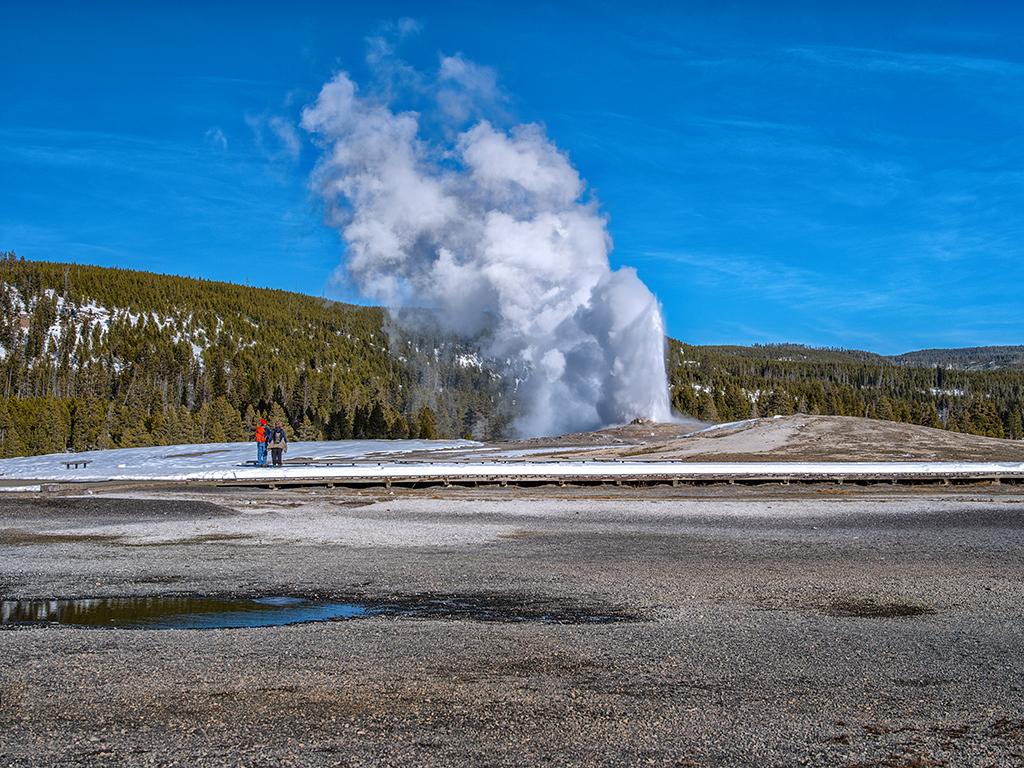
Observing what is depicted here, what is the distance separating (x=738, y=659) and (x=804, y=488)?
994 inches

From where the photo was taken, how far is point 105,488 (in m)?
32.6

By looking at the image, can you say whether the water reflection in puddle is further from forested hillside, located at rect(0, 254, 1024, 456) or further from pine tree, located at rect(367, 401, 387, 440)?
pine tree, located at rect(367, 401, 387, 440)

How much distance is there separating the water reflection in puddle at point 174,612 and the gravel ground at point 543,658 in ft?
2.03

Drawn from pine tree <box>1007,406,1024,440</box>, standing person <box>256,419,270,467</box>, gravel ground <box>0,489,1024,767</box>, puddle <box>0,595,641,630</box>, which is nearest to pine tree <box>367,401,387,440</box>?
standing person <box>256,419,270,467</box>

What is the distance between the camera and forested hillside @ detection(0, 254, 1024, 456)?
9988 cm

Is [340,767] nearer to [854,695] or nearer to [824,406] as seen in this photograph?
[854,695]

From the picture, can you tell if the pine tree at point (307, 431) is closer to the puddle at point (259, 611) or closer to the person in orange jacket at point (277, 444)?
the person in orange jacket at point (277, 444)

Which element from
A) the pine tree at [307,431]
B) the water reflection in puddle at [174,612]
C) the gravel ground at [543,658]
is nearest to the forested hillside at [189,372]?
the pine tree at [307,431]

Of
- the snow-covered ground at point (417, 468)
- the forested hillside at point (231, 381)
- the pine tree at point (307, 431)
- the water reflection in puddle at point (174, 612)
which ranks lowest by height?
the water reflection in puddle at point (174, 612)

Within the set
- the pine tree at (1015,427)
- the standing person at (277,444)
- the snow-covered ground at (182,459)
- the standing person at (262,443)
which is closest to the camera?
the snow-covered ground at (182,459)

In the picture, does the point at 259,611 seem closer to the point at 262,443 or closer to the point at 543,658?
the point at 543,658

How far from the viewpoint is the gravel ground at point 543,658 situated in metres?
6.89

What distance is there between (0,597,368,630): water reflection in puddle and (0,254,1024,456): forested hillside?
78.5 m

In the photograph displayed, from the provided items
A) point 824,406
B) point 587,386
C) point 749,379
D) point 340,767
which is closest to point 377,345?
point 749,379
